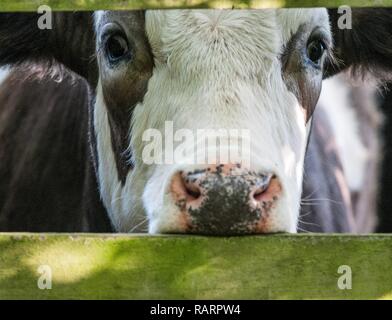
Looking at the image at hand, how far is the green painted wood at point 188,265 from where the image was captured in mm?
2305

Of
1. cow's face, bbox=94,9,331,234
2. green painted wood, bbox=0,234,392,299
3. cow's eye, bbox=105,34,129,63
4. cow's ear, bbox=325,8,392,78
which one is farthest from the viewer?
cow's ear, bbox=325,8,392,78

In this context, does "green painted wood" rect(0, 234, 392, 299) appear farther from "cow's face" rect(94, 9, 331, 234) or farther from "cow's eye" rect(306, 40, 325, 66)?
"cow's eye" rect(306, 40, 325, 66)

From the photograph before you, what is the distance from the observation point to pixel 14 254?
2.32 m

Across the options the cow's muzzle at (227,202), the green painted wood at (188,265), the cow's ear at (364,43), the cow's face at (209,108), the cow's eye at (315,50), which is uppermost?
the cow's ear at (364,43)

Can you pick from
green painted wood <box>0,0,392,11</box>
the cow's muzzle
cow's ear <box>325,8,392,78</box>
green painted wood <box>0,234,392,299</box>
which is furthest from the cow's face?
green painted wood <box>0,0,392,11</box>

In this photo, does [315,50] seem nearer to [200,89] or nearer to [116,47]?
[200,89]

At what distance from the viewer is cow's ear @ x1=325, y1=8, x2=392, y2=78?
141 inches

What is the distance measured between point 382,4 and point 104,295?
1.27m

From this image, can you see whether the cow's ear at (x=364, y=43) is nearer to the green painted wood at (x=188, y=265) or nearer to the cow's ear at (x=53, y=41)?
the cow's ear at (x=53, y=41)

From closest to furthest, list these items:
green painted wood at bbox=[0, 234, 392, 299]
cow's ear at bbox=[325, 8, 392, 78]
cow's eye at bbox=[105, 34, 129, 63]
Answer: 1. green painted wood at bbox=[0, 234, 392, 299]
2. cow's eye at bbox=[105, 34, 129, 63]
3. cow's ear at bbox=[325, 8, 392, 78]

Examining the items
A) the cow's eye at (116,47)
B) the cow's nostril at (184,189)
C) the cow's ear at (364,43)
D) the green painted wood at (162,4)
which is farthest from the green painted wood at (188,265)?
the cow's ear at (364,43)

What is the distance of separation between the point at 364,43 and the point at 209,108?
4.30 feet
